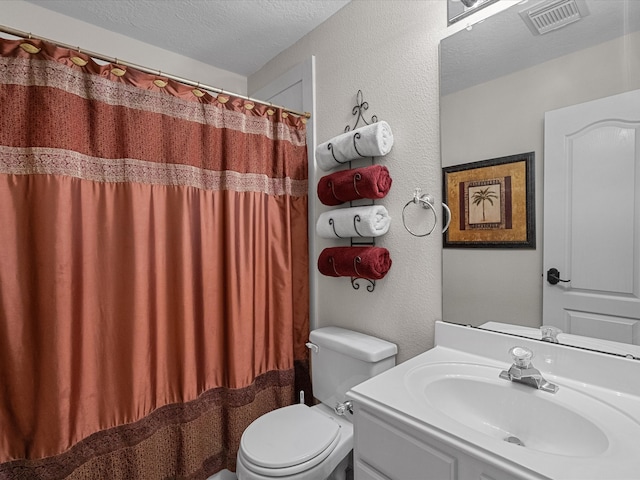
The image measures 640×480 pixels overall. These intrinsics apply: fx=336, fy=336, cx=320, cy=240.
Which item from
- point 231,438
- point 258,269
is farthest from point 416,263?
point 231,438

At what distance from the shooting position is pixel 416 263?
1.42 m

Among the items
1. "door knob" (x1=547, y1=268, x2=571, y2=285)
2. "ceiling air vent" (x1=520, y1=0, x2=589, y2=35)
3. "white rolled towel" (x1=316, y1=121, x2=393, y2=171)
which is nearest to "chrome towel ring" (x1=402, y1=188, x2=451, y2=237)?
"white rolled towel" (x1=316, y1=121, x2=393, y2=171)

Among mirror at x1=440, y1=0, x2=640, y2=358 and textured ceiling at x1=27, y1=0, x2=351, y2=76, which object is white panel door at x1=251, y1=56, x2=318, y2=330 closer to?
textured ceiling at x1=27, y1=0, x2=351, y2=76

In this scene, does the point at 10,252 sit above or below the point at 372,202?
below

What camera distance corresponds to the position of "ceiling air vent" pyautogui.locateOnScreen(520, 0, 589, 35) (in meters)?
1.03

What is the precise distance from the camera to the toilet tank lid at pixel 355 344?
1.41 metres

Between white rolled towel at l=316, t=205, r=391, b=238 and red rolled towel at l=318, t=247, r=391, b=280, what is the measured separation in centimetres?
7

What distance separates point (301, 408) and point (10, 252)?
128 centimetres

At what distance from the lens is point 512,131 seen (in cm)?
115

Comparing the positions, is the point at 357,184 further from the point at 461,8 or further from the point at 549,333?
the point at 549,333

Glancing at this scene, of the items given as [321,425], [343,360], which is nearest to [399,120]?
[343,360]

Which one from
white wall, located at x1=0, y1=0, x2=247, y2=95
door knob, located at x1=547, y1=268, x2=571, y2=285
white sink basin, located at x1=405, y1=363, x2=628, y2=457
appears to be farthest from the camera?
white wall, located at x1=0, y1=0, x2=247, y2=95

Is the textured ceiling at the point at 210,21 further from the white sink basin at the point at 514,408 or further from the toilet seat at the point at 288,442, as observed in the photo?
the toilet seat at the point at 288,442

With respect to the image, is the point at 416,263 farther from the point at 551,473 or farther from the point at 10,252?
the point at 10,252
